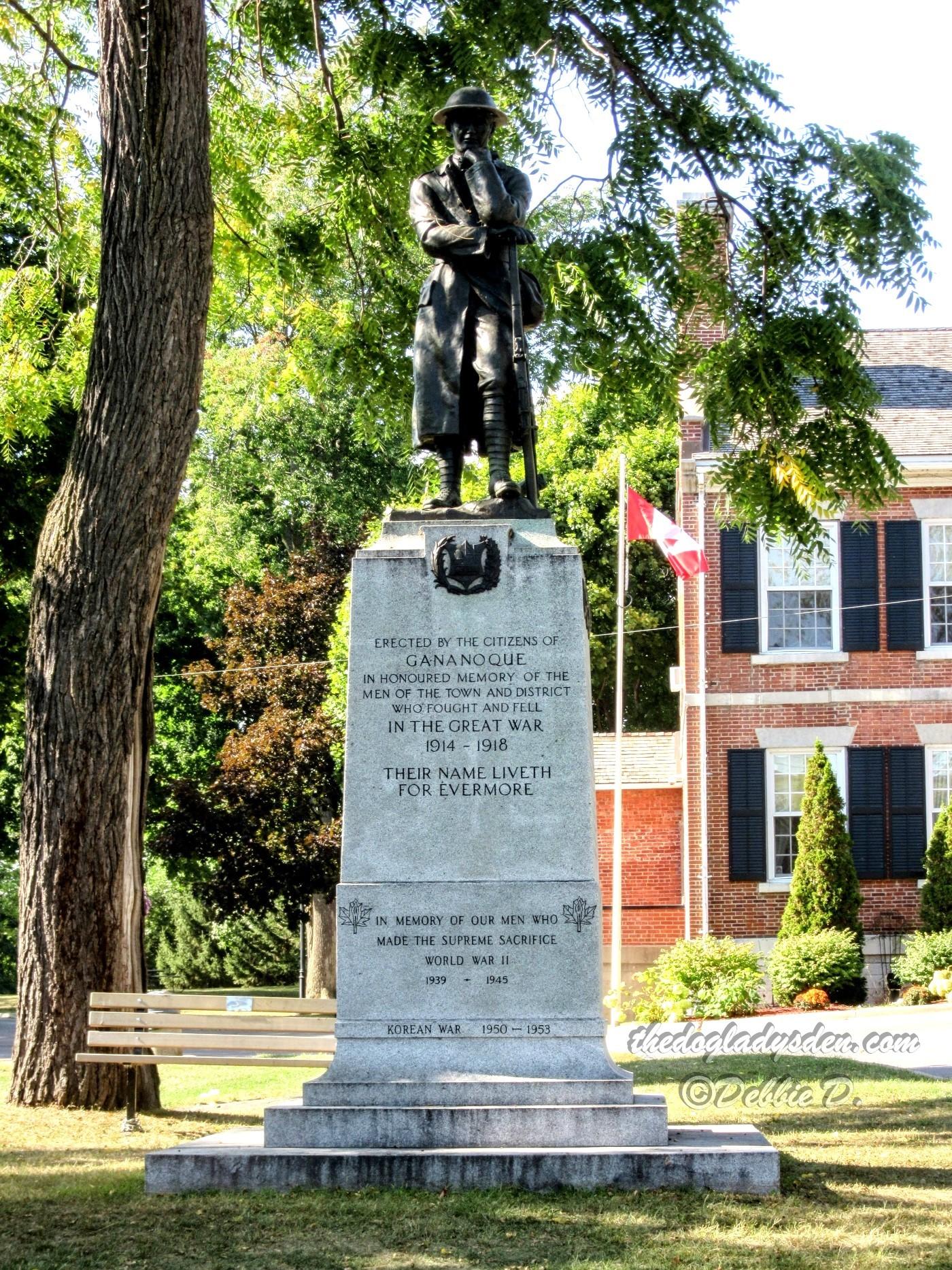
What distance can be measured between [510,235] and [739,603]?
16481mm

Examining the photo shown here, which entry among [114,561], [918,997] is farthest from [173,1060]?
[918,997]

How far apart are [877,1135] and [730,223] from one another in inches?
310

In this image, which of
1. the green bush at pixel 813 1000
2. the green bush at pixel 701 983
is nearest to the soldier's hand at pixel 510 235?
the green bush at pixel 701 983

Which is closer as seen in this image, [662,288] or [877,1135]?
[877,1135]

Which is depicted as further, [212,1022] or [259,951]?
[259,951]

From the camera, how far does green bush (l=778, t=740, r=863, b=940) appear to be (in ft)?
75.6

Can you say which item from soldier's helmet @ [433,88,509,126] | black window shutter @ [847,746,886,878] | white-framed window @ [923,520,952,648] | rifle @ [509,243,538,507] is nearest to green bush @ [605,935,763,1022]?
black window shutter @ [847,746,886,878]

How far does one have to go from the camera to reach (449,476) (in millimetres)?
9133

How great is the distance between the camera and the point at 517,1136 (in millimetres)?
7535

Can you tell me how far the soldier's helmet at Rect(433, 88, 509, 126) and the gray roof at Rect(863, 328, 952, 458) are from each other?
16198mm

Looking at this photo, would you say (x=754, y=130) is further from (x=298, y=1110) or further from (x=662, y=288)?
(x=298, y=1110)

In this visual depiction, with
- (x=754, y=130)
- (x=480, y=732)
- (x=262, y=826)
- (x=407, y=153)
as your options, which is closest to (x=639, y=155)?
(x=754, y=130)

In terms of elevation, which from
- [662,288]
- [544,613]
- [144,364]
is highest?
[662,288]

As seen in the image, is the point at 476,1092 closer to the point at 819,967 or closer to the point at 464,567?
the point at 464,567
